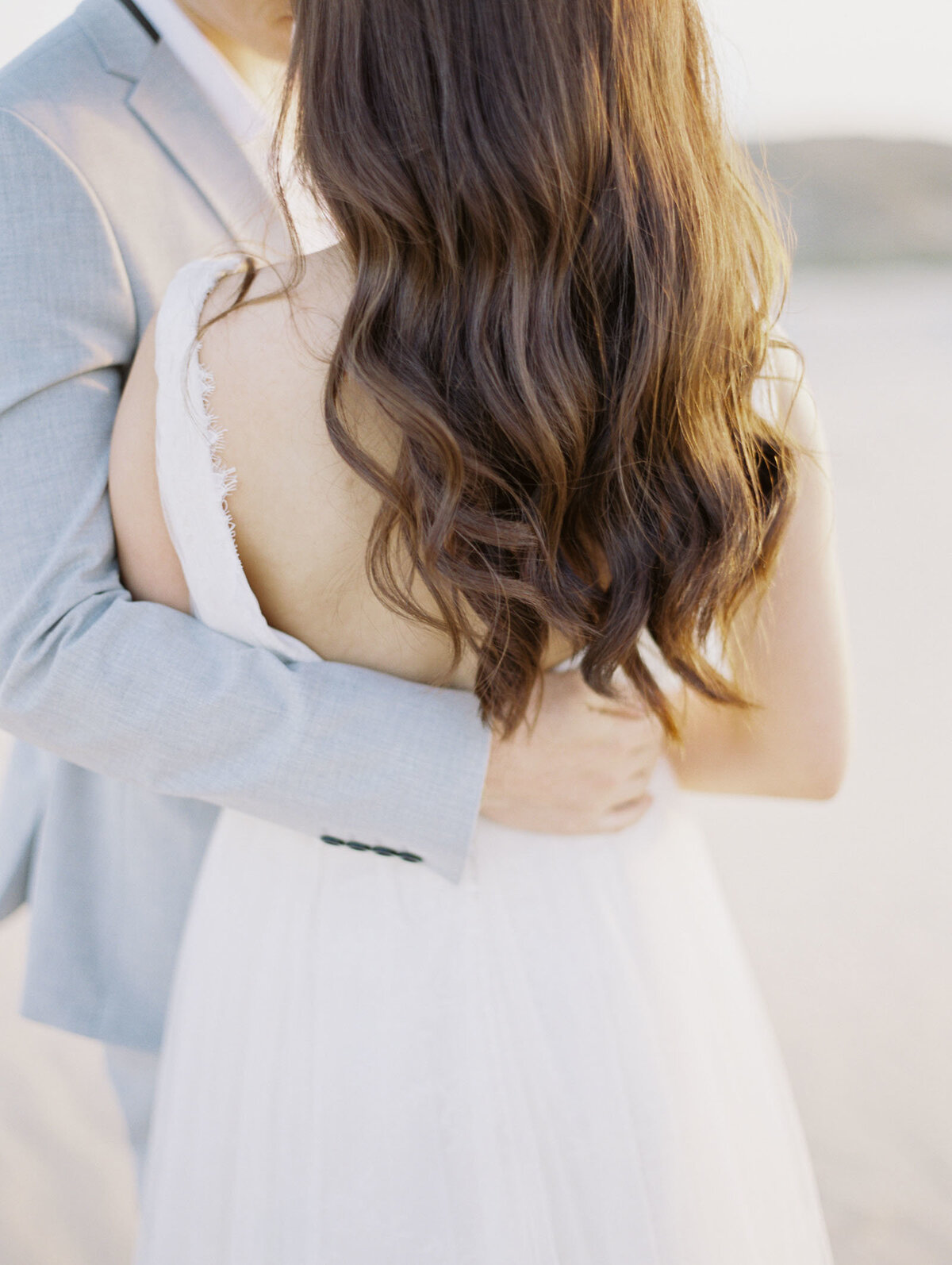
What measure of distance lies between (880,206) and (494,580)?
17.4 m

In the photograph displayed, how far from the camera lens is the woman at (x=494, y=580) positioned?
682 mm

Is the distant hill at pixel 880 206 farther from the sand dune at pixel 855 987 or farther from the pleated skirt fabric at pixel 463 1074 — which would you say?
the pleated skirt fabric at pixel 463 1074

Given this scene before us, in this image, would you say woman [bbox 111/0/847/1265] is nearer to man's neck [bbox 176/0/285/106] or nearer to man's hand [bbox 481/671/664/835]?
man's hand [bbox 481/671/664/835]

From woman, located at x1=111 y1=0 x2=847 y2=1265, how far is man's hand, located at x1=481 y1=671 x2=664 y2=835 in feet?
0.09

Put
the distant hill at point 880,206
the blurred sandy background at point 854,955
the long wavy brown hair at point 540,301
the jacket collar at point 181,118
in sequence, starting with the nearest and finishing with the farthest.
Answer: the long wavy brown hair at point 540,301 < the jacket collar at point 181,118 < the blurred sandy background at point 854,955 < the distant hill at point 880,206

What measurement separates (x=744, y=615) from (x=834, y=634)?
92 millimetres

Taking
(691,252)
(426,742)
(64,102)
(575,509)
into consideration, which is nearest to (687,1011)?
(426,742)

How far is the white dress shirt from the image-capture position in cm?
105

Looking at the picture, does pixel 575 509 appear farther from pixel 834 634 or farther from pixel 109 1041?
pixel 109 1041

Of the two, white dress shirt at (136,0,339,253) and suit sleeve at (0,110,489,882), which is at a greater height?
white dress shirt at (136,0,339,253)

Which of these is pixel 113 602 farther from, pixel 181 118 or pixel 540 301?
pixel 181 118

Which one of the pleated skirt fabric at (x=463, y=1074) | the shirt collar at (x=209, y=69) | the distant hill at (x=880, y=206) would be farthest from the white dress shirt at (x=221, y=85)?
the distant hill at (x=880, y=206)

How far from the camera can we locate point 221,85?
3.50 feet

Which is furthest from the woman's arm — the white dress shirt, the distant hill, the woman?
the distant hill
